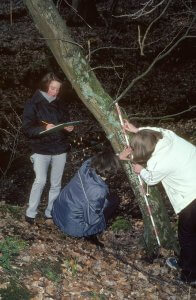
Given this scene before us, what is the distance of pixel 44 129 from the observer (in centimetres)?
642

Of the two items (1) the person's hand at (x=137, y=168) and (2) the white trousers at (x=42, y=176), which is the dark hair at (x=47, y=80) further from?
(1) the person's hand at (x=137, y=168)

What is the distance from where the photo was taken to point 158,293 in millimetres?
5711

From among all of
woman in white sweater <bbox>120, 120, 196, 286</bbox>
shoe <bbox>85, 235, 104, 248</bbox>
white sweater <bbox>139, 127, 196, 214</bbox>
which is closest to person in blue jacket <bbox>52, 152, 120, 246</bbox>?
shoe <bbox>85, 235, 104, 248</bbox>

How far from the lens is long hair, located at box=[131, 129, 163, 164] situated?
5.20m

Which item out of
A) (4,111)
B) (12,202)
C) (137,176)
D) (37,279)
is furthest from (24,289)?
(4,111)

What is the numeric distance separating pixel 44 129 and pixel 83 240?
197 cm

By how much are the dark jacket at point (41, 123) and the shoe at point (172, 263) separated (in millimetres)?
2453

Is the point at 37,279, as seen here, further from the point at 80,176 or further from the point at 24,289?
the point at 80,176

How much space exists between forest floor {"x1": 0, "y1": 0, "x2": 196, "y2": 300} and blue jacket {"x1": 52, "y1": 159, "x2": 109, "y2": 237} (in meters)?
0.35

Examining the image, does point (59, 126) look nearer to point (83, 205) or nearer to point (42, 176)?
point (42, 176)

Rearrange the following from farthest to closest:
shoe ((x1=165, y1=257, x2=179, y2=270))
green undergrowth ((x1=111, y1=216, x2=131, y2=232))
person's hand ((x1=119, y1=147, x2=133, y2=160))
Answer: green undergrowth ((x1=111, y1=216, x2=131, y2=232)), shoe ((x1=165, y1=257, x2=179, y2=270)), person's hand ((x1=119, y1=147, x2=133, y2=160))

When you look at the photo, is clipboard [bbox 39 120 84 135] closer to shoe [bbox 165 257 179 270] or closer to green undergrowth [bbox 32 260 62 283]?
green undergrowth [bbox 32 260 62 283]

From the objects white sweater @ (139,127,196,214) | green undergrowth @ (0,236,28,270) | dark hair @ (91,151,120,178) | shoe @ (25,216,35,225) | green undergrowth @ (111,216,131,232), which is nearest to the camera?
white sweater @ (139,127,196,214)

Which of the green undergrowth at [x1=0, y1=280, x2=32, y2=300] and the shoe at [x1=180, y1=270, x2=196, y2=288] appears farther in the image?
the shoe at [x1=180, y1=270, x2=196, y2=288]
